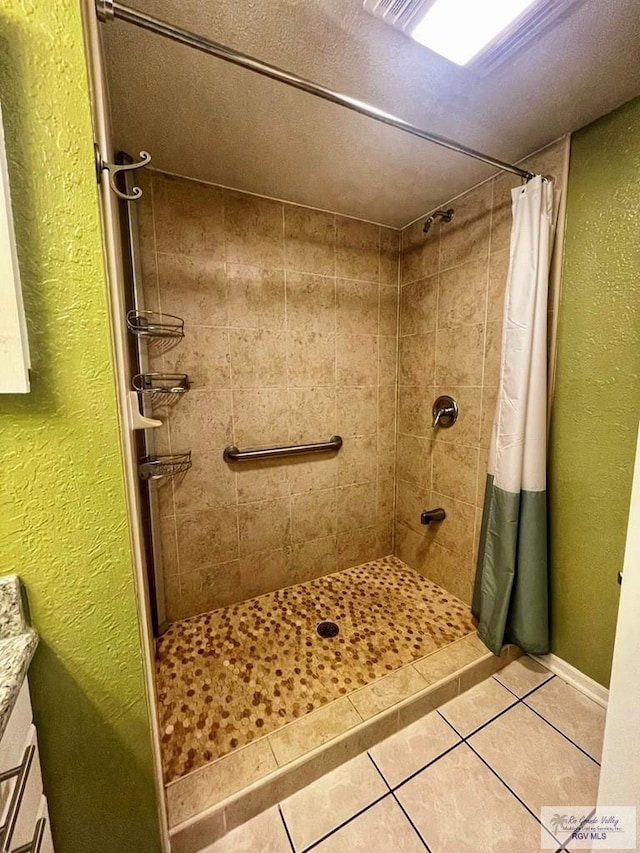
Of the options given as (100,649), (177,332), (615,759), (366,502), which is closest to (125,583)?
(100,649)

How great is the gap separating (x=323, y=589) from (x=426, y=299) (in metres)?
1.84

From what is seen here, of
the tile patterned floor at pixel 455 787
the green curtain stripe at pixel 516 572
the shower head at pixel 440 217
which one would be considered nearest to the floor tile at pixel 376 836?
the tile patterned floor at pixel 455 787

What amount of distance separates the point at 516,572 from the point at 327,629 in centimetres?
93

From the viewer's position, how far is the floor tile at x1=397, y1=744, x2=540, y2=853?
895 millimetres

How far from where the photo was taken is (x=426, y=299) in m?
1.85

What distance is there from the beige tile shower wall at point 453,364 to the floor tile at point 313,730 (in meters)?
0.94

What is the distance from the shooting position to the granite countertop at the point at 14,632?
19.0 inches

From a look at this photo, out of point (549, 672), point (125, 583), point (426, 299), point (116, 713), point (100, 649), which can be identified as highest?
point (426, 299)

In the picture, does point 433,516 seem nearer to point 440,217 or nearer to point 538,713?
point 538,713

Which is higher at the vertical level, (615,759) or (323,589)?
(615,759)

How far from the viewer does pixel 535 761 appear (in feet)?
3.56

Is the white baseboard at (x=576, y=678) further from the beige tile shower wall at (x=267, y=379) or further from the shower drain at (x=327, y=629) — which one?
the beige tile shower wall at (x=267, y=379)

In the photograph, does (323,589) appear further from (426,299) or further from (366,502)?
(426,299)

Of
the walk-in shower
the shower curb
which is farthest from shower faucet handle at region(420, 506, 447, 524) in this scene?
the shower curb
